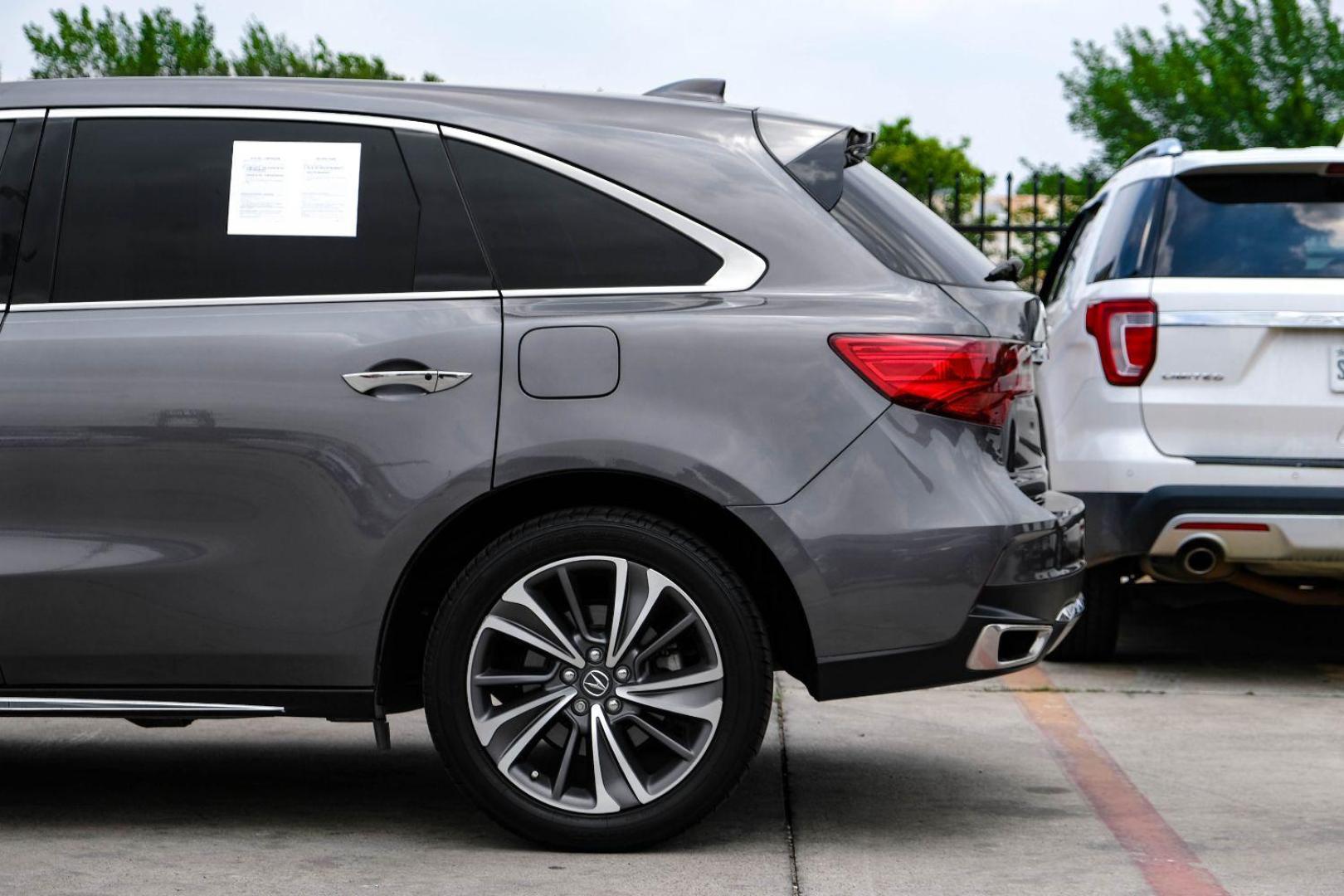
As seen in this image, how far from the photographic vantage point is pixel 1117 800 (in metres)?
5.21

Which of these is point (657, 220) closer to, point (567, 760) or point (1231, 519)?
point (567, 760)

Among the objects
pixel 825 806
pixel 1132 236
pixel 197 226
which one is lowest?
pixel 825 806

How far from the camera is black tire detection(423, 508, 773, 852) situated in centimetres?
439

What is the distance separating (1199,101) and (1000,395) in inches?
792

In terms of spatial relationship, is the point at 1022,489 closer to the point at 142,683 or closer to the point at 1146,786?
the point at 1146,786

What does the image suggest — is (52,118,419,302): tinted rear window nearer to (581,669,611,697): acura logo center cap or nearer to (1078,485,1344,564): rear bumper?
(581,669,611,697): acura logo center cap

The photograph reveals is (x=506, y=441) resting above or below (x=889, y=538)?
above

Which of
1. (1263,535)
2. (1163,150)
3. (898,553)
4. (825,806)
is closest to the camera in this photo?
(898,553)

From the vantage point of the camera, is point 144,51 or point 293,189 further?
point 144,51

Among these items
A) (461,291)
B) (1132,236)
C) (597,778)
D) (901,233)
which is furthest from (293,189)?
(1132,236)

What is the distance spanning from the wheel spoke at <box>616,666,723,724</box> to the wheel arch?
24 centimetres

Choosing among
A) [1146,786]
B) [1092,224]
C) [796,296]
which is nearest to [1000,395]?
[796,296]

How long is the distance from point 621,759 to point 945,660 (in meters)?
0.78

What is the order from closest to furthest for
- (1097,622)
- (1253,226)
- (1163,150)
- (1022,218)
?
(1253,226) < (1163,150) < (1097,622) < (1022,218)
